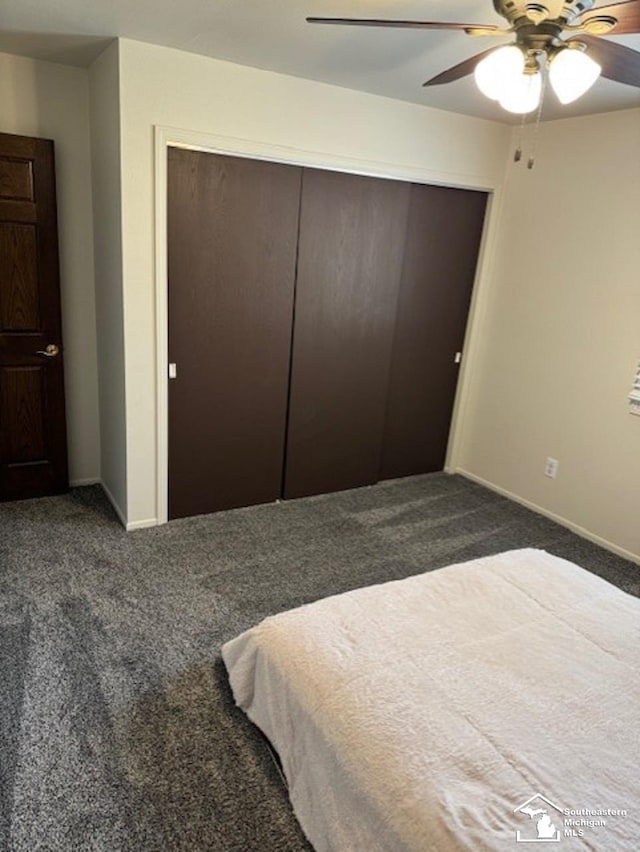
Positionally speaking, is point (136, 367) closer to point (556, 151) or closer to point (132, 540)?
point (132, 540)

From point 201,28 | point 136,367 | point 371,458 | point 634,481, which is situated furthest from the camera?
point 371,458

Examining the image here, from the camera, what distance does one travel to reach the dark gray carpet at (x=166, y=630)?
1.63 m

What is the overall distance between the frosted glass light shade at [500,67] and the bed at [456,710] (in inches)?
62.0

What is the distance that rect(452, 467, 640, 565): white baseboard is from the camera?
10.9ft

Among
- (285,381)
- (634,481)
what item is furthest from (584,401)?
(285,381)

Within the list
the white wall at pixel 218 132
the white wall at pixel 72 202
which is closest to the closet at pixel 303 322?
the white wall at pixel 218 132

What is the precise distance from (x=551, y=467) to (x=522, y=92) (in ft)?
8.45

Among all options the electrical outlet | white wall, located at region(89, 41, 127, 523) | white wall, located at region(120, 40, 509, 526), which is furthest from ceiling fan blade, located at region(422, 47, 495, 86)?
the electrical outlet

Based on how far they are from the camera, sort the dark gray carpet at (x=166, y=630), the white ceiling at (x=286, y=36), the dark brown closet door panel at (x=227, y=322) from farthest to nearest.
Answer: the dark brown closet door panel at (x=227, y=322)
the white ceiling at (x=286, y=36)
the dark gray carpet at (x=166, y=630)

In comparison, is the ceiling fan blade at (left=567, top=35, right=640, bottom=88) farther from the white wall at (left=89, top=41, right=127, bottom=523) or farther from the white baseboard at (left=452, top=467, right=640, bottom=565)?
the white baseboard at (left=452, top=467, right=640, bottom=565)

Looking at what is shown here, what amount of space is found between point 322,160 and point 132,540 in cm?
235

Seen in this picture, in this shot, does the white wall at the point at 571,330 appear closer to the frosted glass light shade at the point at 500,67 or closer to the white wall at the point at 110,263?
the frosted glass light shade at the point at 500,67

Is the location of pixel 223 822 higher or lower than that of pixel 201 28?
lower

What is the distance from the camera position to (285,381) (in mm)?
3498
